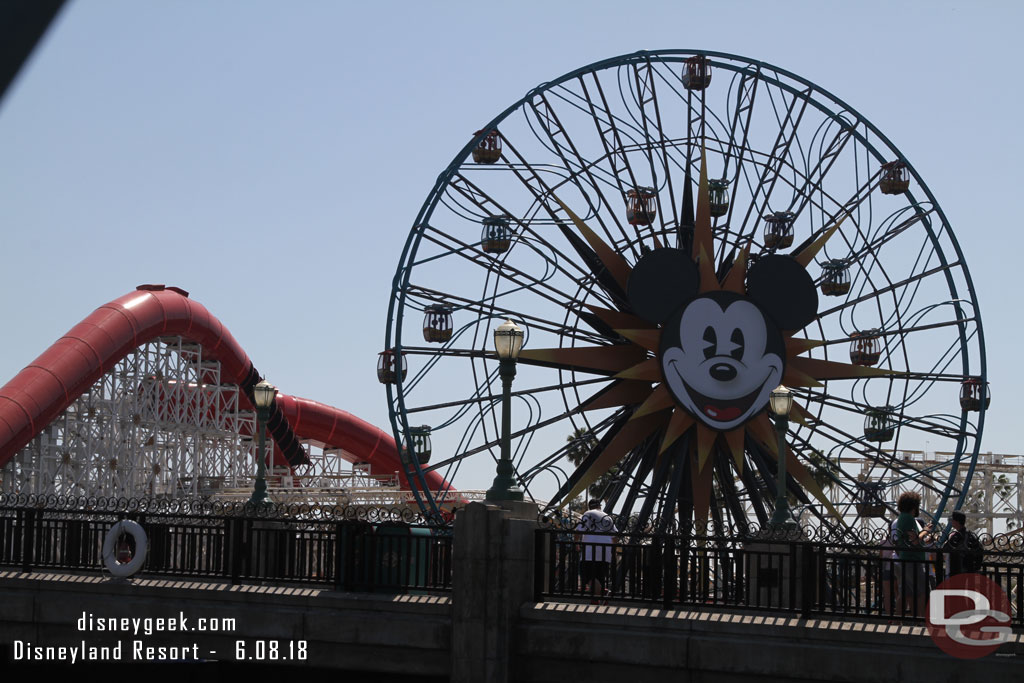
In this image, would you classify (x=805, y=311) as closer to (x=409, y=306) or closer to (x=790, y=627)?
(x=409, y=306)

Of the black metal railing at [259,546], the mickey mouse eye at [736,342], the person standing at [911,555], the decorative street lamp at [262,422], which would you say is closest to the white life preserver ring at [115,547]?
the black metal railing at [259,546]

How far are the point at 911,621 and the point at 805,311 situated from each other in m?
14.2

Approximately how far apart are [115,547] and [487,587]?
5.68 meters

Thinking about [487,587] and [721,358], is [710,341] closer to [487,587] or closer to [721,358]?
[721,358]

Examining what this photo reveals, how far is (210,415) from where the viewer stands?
57.7m

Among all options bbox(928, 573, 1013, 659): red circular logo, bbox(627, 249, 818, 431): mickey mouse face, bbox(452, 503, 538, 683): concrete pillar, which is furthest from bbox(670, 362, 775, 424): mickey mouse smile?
bbox(928, 573, 1013, 659): red circular logo

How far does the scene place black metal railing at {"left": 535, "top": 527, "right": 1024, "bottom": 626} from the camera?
14.3 meters

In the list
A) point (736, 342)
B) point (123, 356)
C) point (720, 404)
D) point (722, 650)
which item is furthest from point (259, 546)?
point (123, 356)

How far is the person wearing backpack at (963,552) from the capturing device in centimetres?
1387

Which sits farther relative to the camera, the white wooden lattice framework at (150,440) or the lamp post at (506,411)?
the white wooden lattice framework at (150,440)

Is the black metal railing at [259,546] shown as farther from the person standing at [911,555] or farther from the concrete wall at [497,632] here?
the person standing at [911,555]

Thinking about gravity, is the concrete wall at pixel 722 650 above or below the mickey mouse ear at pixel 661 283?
below

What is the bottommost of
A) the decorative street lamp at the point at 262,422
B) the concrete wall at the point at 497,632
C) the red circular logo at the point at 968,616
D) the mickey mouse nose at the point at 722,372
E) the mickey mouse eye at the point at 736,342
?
the concrete wall at the point at 497,632

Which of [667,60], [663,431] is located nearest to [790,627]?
[663,431]
